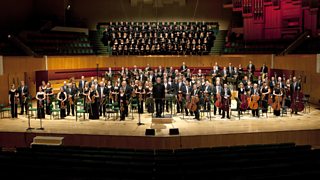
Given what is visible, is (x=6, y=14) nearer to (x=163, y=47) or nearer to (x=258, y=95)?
(x=163, y=47)

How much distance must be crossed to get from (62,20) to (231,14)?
9.56 m

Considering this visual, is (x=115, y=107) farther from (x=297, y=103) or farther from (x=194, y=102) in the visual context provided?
(x=297, y=103)

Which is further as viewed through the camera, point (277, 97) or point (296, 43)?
point (296, 43)

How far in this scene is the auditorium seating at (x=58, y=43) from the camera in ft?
55.5

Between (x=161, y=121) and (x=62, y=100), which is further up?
(x=62, y=100)

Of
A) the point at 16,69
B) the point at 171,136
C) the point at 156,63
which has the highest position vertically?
the point at 156,63

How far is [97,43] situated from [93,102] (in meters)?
9.40

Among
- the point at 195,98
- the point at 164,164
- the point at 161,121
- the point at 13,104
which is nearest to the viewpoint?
the point at 164,164

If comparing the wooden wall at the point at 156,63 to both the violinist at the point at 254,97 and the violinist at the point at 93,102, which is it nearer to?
the violinist at the point at 254,97

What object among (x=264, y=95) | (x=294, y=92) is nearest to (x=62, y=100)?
(x=264, y=95)

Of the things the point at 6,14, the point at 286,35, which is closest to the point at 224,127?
the point at 286,35

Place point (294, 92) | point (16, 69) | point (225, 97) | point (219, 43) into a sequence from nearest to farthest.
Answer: point (225, 97) < point (294, 92) < point (16, 69) < point (219, 43)

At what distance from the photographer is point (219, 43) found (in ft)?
67.2

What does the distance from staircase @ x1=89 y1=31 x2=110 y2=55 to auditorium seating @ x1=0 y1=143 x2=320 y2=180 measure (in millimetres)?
14138
